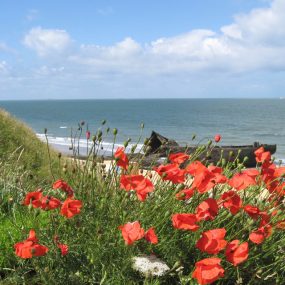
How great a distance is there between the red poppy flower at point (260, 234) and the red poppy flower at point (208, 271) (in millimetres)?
490

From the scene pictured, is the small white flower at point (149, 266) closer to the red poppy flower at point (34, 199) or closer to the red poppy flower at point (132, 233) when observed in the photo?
the red poppy flower at point (132, 233)

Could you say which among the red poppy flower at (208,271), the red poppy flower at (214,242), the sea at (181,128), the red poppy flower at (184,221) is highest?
the red poppy flower at (184,221)

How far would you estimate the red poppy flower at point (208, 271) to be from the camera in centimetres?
245

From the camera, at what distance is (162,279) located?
127 inches

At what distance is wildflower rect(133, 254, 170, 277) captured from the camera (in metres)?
2.92

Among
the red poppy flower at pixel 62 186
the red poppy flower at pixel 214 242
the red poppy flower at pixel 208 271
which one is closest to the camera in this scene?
the red poppy flower at pixel 208 271

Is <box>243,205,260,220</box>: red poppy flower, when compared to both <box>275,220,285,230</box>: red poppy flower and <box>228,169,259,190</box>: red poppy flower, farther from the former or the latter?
<box>275,220,285,230</box>: red poppy flower

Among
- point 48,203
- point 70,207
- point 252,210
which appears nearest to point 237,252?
point 252,210

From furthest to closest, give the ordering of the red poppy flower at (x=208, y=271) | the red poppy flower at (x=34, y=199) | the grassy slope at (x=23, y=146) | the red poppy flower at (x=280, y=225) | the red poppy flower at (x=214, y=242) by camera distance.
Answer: the grassy slope at (x=23, y=146)
the red poppy flower at (x=280, y=225)
the red poppy flower at (x=34, y=199)
the red poppy flower at (x=214, y=242)
the red poppy flower at (x=208, y=271)

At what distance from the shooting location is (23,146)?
11.2 m

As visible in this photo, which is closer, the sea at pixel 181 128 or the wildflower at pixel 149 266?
the wildflower at pixel 149 266

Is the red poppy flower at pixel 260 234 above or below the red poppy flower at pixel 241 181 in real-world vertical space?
below

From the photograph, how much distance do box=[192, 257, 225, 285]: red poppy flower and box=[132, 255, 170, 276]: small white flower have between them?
0.46 metres

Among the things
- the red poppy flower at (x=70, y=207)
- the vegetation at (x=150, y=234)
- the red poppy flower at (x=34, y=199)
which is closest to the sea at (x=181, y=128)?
the vegetation at (x=150, y=234)
